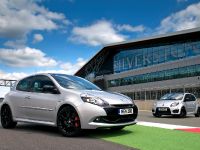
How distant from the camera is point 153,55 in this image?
69.6m

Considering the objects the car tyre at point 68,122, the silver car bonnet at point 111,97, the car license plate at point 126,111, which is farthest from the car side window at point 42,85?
the car license plate at point 126,111

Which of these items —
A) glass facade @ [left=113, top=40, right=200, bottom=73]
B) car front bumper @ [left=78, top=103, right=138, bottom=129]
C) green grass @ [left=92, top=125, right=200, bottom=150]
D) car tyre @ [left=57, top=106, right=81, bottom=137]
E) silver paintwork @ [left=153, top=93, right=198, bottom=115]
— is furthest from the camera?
glass facade @ [left=113, top=40, right=200, bottom=73]

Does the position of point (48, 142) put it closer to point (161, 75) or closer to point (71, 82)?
point (71, 82)

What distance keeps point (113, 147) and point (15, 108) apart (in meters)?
3.77

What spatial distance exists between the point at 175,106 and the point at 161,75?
45.8 m

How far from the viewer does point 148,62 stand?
228ft

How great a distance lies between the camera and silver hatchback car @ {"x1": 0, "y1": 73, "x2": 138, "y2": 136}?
25.1 feet

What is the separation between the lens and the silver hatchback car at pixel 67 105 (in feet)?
25.1

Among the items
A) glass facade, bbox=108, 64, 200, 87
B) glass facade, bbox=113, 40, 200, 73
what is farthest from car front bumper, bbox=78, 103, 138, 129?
glass facade, bbox=113, 40, 200, 73

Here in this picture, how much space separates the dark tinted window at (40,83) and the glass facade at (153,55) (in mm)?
53261

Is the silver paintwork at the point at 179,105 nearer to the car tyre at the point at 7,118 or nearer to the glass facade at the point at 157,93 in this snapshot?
the car tyre at the point at 7,118

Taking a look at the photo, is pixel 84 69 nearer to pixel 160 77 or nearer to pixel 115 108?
→ pixel 160 77

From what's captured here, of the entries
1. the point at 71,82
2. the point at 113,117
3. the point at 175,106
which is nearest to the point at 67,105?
the point at 71,82

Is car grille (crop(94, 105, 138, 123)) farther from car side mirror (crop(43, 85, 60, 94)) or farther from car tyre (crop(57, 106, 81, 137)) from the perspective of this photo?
car side mirror (crop(43, 85, 60, 94))
